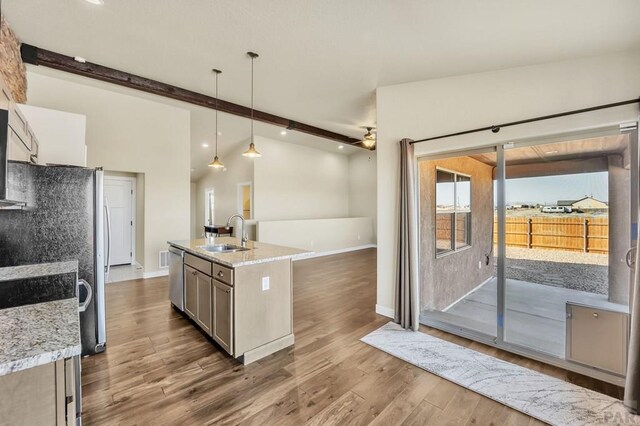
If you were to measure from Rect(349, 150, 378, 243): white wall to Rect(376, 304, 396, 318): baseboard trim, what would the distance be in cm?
615

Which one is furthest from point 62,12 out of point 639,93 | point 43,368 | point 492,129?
point 639,93

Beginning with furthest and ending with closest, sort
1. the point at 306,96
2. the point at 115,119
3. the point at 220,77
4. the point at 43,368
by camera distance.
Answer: the point at 115,119
the point at 306,96
the point at 220,77
the point at 43,368

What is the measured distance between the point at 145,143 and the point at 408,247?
17.2 ft

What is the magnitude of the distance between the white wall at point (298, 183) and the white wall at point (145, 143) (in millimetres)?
2248

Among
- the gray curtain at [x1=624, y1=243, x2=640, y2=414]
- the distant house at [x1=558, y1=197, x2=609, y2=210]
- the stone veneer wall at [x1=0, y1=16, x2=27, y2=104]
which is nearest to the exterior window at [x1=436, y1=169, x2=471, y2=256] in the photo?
the distant house at [x1=558, y1=197, x2=609, y2=210]

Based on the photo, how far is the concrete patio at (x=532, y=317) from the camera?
2.75 m

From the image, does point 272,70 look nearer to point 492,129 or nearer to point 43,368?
point 492,129

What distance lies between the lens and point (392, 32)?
8.45ft

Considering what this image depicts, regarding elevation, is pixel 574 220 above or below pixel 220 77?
below

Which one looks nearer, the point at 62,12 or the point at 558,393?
the point at 558,393

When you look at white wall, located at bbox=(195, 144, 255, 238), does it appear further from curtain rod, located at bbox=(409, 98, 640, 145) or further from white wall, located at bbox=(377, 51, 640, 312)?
curtain rod, located at bbox=(409, 98, 640, 145)

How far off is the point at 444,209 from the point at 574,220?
138 centimetres

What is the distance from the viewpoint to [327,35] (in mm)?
2766

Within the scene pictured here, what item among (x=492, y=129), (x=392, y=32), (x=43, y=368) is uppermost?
(x=392, y=32)
